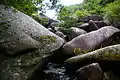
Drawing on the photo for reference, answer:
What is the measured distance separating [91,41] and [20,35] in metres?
3.40

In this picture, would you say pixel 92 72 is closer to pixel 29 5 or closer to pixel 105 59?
pixel 105 59

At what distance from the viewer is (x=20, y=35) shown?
6746 millimetres

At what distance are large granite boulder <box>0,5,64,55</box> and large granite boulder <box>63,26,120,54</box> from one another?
875 mm

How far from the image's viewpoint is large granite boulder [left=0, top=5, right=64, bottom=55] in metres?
6.41

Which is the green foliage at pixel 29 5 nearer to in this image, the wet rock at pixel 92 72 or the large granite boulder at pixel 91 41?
the large granite boulder at pixel 91 41

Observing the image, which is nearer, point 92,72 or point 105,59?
point 92,72

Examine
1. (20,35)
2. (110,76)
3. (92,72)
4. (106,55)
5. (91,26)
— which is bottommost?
(110,76)

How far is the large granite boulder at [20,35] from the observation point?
6.41 metres

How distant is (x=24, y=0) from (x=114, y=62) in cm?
338

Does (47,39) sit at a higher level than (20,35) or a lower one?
lower

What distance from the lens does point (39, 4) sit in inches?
350

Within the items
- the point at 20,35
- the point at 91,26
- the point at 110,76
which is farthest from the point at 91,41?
the point at 91,26

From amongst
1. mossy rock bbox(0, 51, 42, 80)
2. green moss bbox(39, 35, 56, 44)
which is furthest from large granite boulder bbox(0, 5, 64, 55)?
mossy rock bbox(0, 51, 42, 80)

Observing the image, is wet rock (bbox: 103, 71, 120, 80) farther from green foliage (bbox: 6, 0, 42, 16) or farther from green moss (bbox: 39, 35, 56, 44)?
green foliage (bbox: 6, 0, 42, 16)
